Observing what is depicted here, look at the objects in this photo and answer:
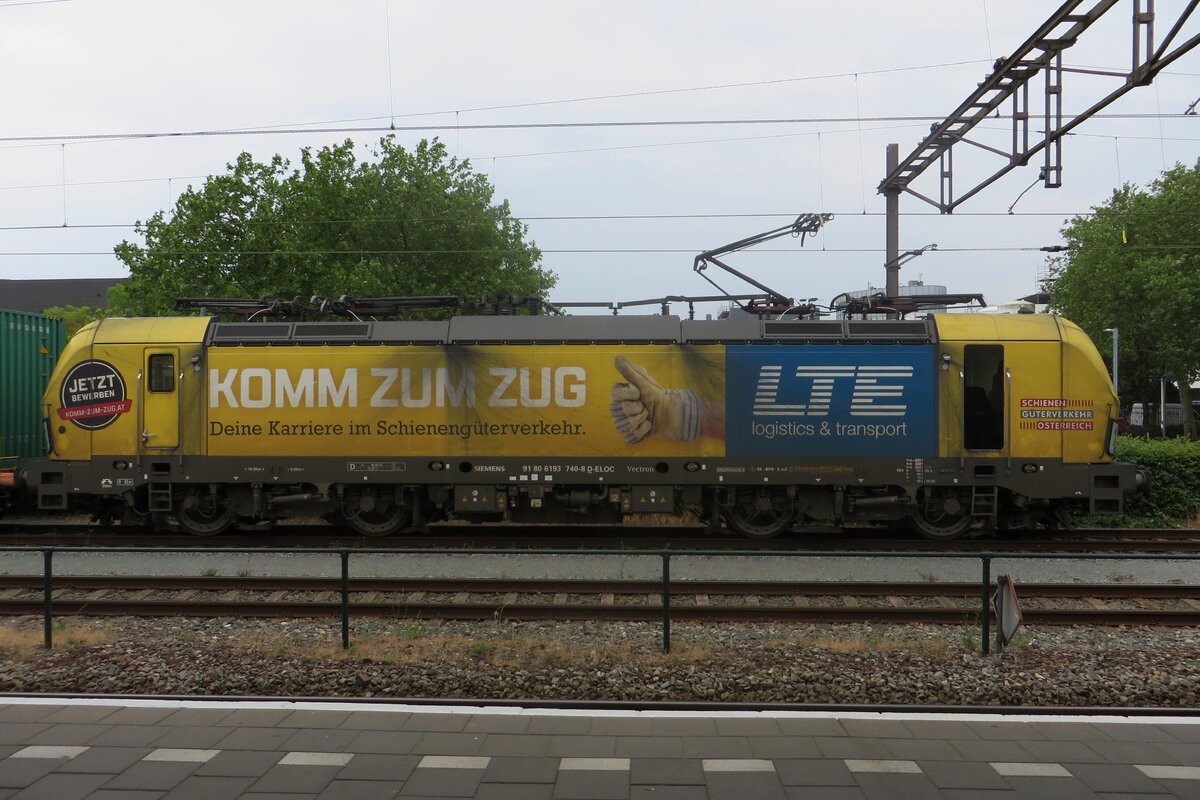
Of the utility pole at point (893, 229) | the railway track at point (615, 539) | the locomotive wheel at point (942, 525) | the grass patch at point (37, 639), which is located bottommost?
the grass patch at point (37, 639)

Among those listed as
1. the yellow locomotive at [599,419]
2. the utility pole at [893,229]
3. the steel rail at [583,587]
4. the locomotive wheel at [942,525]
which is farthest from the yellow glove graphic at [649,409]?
the utility pole at [893,229]

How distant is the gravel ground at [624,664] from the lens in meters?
6.48

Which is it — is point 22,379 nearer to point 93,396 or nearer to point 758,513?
point 93,396

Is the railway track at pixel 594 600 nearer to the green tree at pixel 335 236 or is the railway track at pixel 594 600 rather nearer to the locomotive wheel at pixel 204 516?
the locomotive wheel at pixel 204 516

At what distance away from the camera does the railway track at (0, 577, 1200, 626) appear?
8.78 metres

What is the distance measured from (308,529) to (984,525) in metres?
10.7

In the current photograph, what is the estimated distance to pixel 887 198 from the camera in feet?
53.3

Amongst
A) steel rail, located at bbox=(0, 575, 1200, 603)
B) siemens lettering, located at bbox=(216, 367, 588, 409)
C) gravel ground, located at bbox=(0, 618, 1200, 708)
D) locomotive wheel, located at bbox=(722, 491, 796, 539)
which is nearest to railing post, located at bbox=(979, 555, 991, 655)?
gravel ground, located at bbox=(0, 618, 1200, 708)

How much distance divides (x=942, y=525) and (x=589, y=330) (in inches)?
242

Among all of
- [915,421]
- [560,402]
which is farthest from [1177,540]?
[560,402]

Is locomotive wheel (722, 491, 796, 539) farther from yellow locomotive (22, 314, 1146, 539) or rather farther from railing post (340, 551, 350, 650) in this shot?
railing post (340, 551, 350, 650)

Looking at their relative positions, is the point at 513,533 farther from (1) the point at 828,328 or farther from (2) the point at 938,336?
(2) the point at 938,336

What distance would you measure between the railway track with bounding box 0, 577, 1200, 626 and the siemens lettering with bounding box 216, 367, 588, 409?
3.33 m

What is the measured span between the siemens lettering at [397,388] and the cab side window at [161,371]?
0.62 metres
